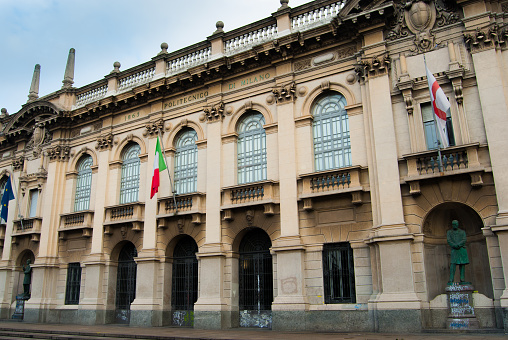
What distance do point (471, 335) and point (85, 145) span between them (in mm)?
20165

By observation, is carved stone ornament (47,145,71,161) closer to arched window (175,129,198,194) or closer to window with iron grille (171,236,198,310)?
arched window (175,129,198,194)

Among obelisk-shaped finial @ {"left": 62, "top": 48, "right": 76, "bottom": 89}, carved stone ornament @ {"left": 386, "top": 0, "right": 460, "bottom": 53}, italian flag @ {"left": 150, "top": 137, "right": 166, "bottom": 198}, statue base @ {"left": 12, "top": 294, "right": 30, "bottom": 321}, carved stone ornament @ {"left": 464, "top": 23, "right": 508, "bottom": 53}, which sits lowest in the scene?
statue base @ {"left": 12, "top": 294, "right": 30, "bottom": 321}

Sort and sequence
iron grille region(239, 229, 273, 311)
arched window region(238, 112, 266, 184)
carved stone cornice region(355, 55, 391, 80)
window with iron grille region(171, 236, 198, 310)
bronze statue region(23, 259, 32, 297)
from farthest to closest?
bronze statue region(23, 259, 32, 297), window with iron grille region(171, 236, 198, 310), arched window region(238, 112, 266, 184), iron grille region(239, 229, 273, 311), carved stone cornice region(355, 55, 391, 80)

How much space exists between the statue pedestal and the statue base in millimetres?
20866

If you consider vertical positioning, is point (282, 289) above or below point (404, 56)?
below

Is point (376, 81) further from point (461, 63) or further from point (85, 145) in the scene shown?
point (85, 145)

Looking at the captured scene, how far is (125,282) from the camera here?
71.1 ft

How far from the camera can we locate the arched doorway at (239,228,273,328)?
57.7 feet

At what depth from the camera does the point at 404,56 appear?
16.3m

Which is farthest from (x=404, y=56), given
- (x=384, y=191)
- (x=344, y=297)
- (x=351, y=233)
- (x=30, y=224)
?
(x=30, y=224)

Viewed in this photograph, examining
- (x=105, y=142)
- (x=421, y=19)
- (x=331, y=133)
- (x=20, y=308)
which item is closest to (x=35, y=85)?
(x=105, y=142)

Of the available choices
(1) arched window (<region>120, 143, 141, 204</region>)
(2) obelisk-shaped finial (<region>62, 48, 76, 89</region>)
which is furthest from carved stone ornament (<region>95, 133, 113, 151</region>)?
(2) obelisk-shaped finial (<region>62, 48, 76, 89</region>)

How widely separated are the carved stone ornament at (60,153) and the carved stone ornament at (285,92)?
42.5ft

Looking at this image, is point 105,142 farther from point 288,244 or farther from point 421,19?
point 421,19
